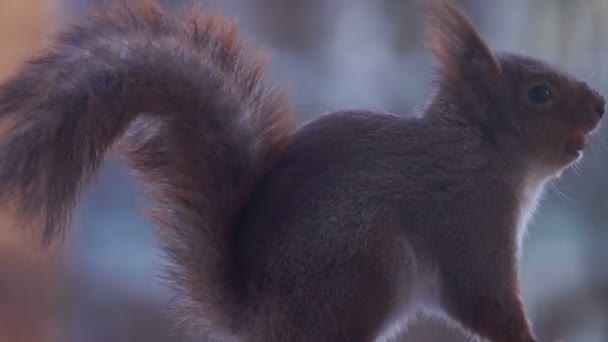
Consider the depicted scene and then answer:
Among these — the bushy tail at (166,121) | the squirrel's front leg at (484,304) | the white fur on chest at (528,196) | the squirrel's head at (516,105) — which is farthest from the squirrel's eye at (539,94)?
the bushy tail at (166,121)

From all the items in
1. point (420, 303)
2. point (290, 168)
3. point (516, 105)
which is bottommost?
point (420, 303)

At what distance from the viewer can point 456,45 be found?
1.38 m

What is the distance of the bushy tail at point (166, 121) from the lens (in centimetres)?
113

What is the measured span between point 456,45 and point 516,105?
13 centimetres

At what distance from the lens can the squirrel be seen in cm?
116

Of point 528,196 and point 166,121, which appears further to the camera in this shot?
point 528,196

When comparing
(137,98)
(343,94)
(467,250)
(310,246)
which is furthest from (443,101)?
(343,94)

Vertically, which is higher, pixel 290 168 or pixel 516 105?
pixel 516 105

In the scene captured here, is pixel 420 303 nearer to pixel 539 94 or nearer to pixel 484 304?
pixel 484 304

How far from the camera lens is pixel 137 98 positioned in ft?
3.94

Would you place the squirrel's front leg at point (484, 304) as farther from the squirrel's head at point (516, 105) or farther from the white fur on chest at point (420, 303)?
the squirrel's head at point (516, 105)

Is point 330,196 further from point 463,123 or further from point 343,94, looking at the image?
point 343,94

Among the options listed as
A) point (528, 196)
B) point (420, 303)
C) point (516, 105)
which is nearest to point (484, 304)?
point (420, 303)

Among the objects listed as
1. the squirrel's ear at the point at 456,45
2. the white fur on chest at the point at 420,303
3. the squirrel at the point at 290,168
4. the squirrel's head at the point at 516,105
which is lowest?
the white fur on chest at the point at 420,303
